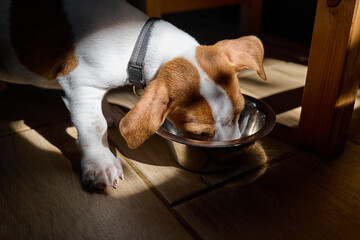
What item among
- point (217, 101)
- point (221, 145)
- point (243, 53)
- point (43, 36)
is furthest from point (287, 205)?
point (43, 36)

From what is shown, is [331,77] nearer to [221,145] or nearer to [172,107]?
[221,145]

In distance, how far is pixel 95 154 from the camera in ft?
5.19

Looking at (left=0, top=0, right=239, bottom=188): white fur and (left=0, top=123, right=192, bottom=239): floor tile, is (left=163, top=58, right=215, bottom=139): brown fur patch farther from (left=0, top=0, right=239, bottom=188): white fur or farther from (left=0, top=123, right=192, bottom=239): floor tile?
(left=0, top=123, right=192, bottom=239): floor tile

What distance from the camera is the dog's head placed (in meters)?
1.27

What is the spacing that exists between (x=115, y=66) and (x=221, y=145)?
21.7 inches

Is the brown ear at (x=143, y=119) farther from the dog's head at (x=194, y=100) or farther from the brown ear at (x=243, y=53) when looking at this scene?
the brown ear at (x=243, y=53)

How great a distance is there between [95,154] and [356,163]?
3.85ft

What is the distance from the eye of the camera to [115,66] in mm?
1484

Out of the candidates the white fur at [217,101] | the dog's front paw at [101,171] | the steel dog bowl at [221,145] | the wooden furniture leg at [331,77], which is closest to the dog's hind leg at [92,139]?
the dog's front paw at [101,171]

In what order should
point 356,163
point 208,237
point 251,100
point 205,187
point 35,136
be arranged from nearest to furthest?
1. point 208,237
2. point 205,187
3. point 356,163
4. point 251,100
5. point 35,136

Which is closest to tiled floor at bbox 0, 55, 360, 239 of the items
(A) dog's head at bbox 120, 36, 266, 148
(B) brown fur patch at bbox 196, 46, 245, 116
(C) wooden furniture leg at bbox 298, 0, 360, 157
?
(C) wooden furniture leg at bbox 298, 0, 360, 157

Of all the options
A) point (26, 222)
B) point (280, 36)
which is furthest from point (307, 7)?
point (26, 222)

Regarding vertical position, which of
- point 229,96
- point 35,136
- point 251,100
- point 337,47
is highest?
point 337,47

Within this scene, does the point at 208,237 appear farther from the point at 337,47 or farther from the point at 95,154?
the point at 337,47
